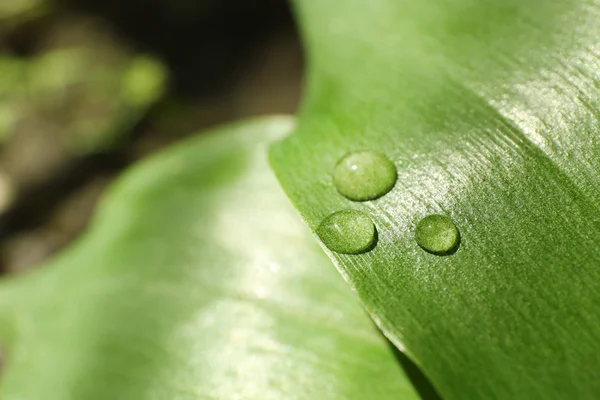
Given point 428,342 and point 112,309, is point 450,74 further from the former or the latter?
point 112,309

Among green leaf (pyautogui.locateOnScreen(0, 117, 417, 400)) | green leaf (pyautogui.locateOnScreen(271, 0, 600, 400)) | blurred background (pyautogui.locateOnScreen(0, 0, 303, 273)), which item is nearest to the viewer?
green leaf (pyautogui.locateOnScreen(271, 0, 600, 400))

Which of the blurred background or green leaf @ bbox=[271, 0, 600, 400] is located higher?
green leaf @ bbox=[271, 0, 600, 400]

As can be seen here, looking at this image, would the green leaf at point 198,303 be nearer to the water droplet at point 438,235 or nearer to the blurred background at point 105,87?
the water droplet at point 438,235

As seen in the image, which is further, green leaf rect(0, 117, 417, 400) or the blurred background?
the blurred background

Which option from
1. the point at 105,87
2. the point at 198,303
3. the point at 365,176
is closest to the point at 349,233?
the point at 365,176

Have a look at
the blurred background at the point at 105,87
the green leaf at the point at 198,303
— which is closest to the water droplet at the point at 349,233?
the green leaf at the point at 198,303

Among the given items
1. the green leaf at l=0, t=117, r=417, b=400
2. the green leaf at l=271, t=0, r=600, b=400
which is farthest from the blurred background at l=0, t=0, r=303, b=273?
the green leaf at l=271, t=0, r=600, b=400

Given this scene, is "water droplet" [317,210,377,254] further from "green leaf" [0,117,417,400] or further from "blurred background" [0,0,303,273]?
"blurred background" [0,0,303,273]
